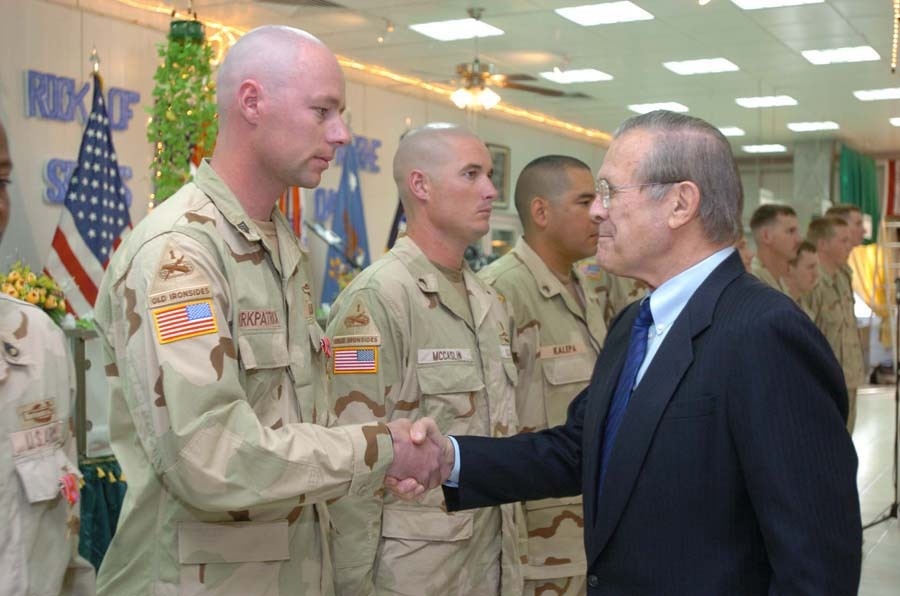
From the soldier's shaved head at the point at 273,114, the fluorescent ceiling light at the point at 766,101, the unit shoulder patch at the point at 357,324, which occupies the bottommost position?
the unit shoulder patch at the point at 357,324

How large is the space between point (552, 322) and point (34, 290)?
90.2 inches

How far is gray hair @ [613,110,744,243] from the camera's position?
1817 millimetres

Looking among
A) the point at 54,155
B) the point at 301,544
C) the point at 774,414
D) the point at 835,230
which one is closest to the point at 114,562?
the point at 301,544

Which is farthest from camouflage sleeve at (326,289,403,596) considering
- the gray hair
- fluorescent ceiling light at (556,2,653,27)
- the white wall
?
fluorescent ceiling light at (556,2,653,27)

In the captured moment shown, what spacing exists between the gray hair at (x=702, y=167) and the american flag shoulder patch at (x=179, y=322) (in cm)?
82

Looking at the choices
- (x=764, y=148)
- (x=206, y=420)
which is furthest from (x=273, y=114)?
(x=764, y=148)

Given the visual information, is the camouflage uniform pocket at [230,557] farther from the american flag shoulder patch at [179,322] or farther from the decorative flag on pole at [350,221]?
the decorative flag on pole at [350,221]

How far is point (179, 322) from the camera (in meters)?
1.75

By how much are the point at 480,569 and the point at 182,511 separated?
114 centimetres

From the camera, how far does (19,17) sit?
6836 mm

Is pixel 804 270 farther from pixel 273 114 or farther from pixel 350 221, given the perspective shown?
pixel 273 114

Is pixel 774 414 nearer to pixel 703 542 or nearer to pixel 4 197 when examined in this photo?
pixel 703 542

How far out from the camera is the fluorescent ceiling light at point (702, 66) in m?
10.3

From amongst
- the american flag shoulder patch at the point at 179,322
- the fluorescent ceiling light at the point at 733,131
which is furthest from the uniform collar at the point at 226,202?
the fluorescent ceiling light at the point at 733,131
